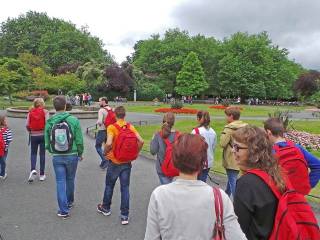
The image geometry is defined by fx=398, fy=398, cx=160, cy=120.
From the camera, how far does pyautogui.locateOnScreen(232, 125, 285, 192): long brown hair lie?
2.61 meters

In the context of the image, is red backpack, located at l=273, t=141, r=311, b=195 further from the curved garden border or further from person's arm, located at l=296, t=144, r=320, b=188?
the curved garden border

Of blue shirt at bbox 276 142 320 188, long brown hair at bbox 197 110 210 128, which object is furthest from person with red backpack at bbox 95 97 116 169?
blue shirt at bbox 276 142 320 188

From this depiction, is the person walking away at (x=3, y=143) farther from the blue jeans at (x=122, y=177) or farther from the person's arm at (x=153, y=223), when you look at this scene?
the person's arm at (x=153, y=223)

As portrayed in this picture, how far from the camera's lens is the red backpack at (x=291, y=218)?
8.14 feet

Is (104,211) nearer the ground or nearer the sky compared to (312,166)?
nearer the ground

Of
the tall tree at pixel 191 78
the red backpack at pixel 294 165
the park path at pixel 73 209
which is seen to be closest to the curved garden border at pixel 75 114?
the park path at pixel 73 209

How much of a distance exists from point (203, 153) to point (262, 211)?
0.54 metres

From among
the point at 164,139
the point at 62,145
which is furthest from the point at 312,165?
the point at 62,145

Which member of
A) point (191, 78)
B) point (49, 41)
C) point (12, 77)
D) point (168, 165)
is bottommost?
point (168, 165)

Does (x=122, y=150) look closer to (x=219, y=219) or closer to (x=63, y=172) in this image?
(x=63, y=172)

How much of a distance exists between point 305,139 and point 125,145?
1070 centimetres

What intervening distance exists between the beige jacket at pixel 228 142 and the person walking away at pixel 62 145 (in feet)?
7.47

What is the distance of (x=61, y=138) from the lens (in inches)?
243

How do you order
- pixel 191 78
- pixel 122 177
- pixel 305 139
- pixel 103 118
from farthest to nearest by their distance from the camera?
pixel 191 78
pixel 305 139
pixel 103 118
pixel 122 177
